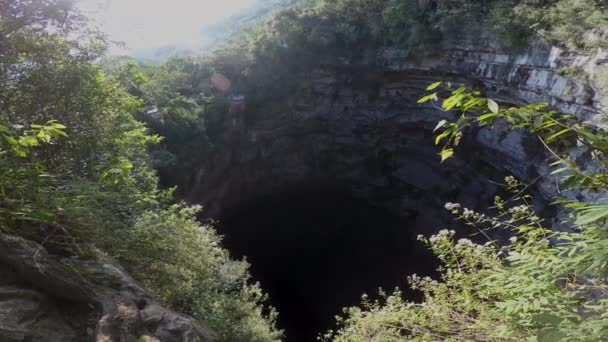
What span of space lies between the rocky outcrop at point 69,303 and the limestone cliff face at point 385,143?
45.1ft

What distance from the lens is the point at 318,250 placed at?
22.8 metres

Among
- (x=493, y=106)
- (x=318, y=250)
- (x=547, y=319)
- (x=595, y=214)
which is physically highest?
(x=493, y=106)

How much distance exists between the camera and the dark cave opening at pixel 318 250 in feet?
64.1

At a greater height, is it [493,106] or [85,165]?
[493,106]

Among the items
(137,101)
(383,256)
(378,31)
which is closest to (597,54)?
(378,31)

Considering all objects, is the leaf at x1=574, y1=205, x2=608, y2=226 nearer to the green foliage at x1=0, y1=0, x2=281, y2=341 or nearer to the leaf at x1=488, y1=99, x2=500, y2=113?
the leaf at x1=488, y1=99, x2=500, y2=113

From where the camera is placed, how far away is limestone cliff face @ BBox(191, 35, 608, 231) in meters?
15.4

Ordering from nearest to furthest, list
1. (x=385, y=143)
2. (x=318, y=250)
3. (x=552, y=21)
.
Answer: (x=552, y=21) → (x=385, y=143) → (x=318, y=250)

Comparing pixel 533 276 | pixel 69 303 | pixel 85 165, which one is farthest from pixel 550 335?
pixel 85 165

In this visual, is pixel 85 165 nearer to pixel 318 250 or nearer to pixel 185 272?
pixel 185 272

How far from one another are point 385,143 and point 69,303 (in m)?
20.0

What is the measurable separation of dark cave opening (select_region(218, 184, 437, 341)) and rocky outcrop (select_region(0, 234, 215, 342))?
14.1 metres

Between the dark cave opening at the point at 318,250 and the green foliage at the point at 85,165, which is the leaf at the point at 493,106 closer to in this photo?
the green foliage at the point at 85,165

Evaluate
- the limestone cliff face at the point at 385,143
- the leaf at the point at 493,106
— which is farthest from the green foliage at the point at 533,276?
the limestone cliff face at the point at 385,143
